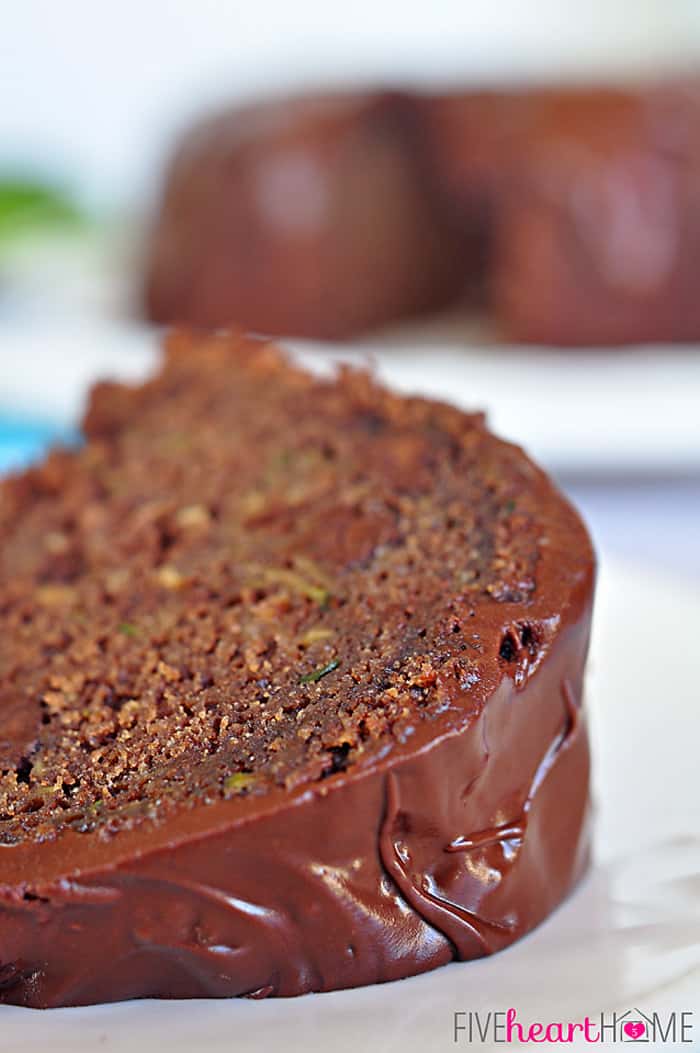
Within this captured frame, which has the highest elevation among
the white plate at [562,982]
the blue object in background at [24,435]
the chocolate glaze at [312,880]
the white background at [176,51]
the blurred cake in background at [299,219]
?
the white background at [176,51]

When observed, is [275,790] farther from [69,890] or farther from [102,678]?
[102,678]

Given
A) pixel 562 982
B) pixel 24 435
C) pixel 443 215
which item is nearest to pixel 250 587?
pixel 562 982

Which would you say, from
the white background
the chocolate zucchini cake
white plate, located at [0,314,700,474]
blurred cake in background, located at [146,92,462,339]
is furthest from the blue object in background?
the white background

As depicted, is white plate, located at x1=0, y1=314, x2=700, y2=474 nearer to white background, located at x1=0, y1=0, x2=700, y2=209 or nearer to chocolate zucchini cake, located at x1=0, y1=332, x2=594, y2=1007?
chocolate zucchini cake, located at x1=0, y1=332, x2=594, y2=1007

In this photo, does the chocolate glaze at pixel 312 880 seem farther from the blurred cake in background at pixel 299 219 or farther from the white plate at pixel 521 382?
the blurred cake in background at pixel 299 219

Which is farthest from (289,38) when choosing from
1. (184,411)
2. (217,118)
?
(184,411)

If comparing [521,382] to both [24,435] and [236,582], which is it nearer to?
[24,435]

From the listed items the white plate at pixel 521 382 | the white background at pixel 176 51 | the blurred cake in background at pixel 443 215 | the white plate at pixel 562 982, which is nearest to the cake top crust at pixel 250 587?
the white plate at pixel 562 982
